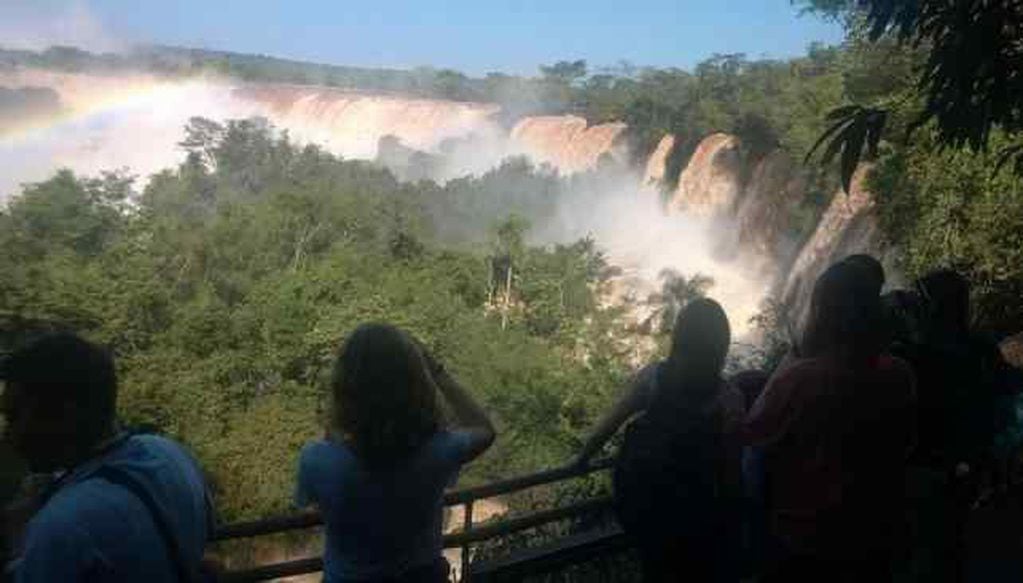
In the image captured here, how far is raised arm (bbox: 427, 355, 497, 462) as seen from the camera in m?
2.27

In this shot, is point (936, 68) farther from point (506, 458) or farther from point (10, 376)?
point (506, 458)

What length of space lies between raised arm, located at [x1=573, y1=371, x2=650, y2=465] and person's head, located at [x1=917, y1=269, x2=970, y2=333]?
3.53ft

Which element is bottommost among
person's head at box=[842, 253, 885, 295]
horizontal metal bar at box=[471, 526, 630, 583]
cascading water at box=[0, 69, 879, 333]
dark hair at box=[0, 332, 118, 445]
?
cascading water at box=[0, 69, 879, 333]

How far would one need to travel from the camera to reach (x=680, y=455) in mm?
2463

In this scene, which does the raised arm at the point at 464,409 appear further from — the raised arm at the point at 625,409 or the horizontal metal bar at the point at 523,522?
the horizontal metal bar at the point at 523,522

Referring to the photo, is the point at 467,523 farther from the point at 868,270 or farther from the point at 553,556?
the point at 868,270

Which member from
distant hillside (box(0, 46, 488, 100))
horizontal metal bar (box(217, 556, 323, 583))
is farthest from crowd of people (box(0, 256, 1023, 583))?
distant hillside (box(0, 46, 488, 100))

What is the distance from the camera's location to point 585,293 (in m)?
33.6

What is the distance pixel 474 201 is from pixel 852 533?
48.9 m

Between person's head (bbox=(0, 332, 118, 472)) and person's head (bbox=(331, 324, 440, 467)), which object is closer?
person's head (bbox=(0, 332, 118, 472))

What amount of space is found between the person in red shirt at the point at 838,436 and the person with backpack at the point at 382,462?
0.81 m

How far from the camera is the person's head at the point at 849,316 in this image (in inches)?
95.0

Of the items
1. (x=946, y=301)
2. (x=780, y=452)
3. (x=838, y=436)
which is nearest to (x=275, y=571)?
(x=780, y=452)

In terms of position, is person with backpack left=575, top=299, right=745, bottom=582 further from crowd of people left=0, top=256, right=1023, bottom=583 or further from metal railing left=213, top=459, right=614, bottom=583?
metal railing left=213, top=459, right=614, bottom=583
